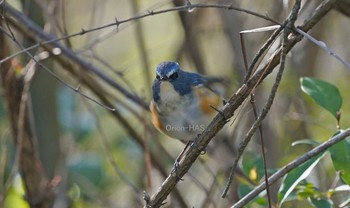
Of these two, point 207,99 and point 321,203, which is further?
point 207,99

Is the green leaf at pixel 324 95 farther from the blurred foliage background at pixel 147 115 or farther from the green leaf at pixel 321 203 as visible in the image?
the blurred foliage background at pixel 147 115

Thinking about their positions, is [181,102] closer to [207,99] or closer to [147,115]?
[207,99]

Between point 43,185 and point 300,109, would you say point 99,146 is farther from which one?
point 43,185

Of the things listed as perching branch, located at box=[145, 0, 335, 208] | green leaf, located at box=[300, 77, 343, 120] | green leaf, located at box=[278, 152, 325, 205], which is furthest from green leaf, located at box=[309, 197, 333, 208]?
perching branch, located at box=[145, 0, 335, 208]

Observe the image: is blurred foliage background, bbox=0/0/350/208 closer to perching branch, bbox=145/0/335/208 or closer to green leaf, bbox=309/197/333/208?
green leaf, bbox=309/197/333/208

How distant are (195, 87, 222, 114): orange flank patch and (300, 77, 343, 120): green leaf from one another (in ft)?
1.20

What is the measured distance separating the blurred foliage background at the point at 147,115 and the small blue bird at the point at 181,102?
1.05 feet

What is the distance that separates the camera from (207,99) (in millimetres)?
2475

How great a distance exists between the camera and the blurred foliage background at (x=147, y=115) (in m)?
3.14

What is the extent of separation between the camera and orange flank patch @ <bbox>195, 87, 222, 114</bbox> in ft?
7.97

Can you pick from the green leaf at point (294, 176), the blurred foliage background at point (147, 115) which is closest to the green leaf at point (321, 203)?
the green leaf at point (294, 176)

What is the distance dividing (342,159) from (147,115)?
1.63 m

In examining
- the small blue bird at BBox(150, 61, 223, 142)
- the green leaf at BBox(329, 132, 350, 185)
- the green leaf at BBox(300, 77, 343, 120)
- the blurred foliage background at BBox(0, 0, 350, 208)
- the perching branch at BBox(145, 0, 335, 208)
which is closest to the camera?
the perching branch at BBox(145, 0, 335, 208)

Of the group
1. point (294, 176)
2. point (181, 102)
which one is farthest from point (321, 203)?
point (181, 102)
